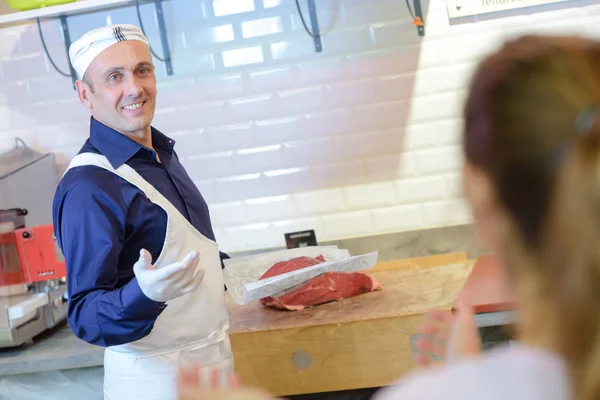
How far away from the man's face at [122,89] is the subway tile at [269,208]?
3.98 ft

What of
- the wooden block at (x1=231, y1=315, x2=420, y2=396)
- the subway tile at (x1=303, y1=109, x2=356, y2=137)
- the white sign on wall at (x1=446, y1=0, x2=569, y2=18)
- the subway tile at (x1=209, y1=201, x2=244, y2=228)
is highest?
the white sign on wall at (x1=446, y1=0, x2=569, y2=18)

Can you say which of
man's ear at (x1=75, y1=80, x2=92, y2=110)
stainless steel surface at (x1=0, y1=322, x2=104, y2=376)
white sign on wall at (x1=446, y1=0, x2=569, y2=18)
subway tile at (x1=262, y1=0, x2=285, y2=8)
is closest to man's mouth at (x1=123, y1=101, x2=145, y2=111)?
man's ear at (x1=75, y1=80, x2=92, y2=110)

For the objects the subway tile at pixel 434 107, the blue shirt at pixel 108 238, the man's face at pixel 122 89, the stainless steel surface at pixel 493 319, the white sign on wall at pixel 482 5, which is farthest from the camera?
the subway tile at pixel 434 107

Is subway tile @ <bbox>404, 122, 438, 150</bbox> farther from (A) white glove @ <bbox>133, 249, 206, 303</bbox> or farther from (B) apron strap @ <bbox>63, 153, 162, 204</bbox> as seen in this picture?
(A) white glove @ <bbox>133, 249, 206, 303</bbox>

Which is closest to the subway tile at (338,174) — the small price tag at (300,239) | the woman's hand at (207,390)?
the small price tag at (300,239)

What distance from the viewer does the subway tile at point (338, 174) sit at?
3523 mm

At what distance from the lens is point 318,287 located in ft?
10.00

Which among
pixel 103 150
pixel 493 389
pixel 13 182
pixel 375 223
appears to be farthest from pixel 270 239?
pixel 493 389

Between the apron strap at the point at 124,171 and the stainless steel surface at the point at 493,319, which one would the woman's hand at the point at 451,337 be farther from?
the stainless steel surface at the point at 493,319

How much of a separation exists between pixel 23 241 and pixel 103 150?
1021 mm

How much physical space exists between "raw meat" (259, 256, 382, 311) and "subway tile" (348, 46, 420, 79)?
0.91 meters

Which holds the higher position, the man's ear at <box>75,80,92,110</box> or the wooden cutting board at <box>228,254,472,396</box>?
the man's ear at <box>75,80,92,110</box>

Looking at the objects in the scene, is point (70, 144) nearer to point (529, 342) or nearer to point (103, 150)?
point (103, 150)

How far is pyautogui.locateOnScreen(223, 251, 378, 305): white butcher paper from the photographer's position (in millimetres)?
2594
